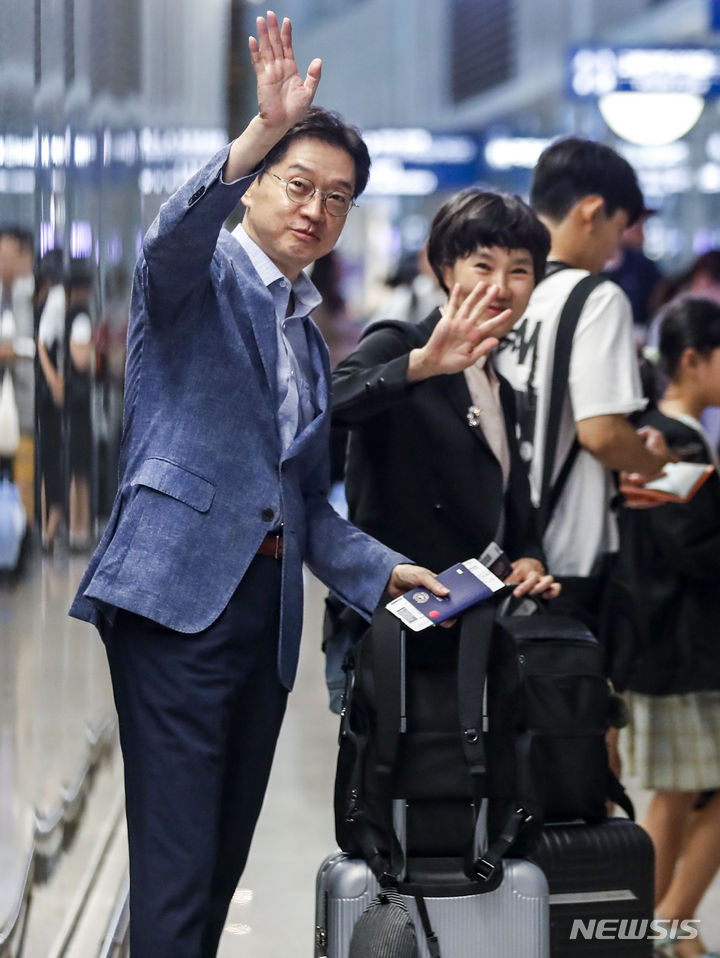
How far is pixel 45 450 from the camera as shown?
3023 millimetres

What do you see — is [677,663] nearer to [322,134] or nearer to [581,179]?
[581,179]

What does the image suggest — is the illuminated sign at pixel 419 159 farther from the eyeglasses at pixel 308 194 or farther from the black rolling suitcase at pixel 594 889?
the black rolling suitcase at pixel 594 889

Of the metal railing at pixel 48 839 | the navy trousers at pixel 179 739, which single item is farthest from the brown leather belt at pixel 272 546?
the metal railing at pixel 48 839

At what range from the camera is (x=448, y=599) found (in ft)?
7.44

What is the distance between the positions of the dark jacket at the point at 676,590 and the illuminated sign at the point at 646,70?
6934mm

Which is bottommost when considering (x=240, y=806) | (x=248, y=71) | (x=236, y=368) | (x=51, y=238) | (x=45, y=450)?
(x=240, y=806)

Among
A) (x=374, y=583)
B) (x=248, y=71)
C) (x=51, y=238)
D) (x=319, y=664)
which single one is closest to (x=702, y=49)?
(x=319, y=664)

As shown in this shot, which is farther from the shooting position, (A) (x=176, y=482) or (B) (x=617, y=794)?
(B) (x=617, y=794)

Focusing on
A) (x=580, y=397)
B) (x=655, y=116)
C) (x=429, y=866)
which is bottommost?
(x=429, y=866)

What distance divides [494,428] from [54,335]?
3.40 ft

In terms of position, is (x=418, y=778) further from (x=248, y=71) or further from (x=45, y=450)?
(x=248, y=71)

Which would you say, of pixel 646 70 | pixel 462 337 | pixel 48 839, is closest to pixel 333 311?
pixel 646 70

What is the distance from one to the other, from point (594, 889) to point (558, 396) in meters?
1.09

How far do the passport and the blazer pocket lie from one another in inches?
13.8
